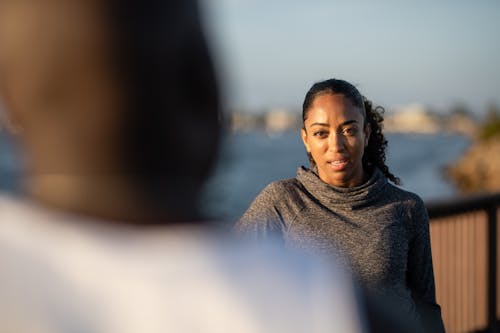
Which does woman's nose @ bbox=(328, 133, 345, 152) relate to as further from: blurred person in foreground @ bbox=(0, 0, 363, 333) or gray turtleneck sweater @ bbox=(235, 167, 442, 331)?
blurred person in foreground @ bbox=(0, 0, 363, 333)

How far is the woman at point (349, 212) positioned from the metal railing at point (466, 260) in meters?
2.23

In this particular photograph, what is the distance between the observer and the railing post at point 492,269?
18.6 feet

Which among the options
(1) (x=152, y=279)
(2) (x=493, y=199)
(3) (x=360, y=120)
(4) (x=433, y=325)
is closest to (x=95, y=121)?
(1) (x=152, y=279)

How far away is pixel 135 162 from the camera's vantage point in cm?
73

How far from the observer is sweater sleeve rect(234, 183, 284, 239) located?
A: 2.57 metres

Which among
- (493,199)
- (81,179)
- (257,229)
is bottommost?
(81,179)

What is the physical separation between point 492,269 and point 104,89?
5540mm

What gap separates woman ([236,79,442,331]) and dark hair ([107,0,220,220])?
5.84ft

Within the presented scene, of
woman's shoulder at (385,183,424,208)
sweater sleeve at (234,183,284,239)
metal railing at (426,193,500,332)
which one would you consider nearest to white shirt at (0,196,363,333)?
sweater sleeve at (234,183,284,239)

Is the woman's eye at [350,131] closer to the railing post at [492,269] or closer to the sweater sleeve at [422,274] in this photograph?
the sweater sleeve at [422,274]

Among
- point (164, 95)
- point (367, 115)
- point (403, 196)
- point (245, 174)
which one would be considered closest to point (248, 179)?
point (245, 174)

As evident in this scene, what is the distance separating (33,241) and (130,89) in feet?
0.59

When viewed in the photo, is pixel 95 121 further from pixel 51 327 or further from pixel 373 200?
pixel 373 200

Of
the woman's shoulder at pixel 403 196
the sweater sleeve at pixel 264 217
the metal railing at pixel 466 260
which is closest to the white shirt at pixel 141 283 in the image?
the sweater sleeve at pixel 264 217
